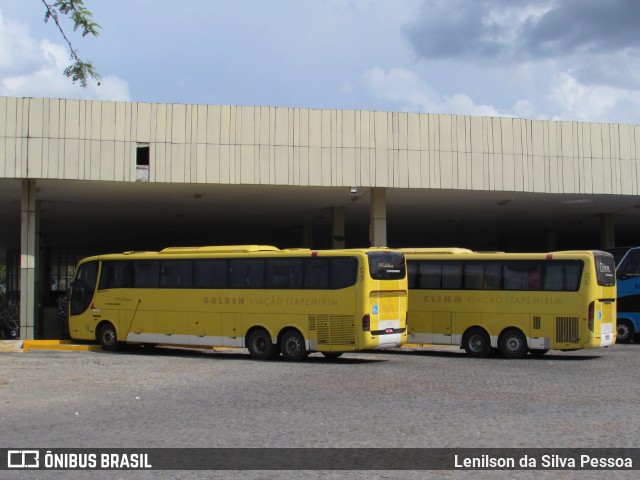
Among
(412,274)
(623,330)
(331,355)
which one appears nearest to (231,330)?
(331,355)

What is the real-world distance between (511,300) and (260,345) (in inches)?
262

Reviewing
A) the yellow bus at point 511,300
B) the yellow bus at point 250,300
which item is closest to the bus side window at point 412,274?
the yellow bus at point 511,300

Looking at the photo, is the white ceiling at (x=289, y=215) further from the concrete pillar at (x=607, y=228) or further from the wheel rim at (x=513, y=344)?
the wheel rim at (x=513, y=344)

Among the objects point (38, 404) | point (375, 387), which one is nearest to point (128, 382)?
point (38, 404)

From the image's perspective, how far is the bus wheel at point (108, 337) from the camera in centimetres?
2484

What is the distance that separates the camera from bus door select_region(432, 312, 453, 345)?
2267cm

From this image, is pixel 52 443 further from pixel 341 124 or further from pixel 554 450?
pixel 341 124

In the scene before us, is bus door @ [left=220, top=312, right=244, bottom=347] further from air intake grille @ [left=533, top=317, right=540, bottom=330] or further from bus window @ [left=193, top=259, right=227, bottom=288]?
air intake grille @ [left=533, top=317, right=540, bottom=330]

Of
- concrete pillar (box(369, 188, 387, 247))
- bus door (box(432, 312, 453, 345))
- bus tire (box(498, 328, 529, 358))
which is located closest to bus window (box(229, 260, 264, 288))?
bus door (box(432, 312, 453, 345))

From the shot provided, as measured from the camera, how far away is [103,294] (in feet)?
82.4

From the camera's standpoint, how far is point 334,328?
20.5 metres

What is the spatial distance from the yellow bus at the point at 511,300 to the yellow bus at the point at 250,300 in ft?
6.12

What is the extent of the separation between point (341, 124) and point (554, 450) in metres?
19.7

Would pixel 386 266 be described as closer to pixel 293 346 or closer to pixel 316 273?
pixel 316 273
